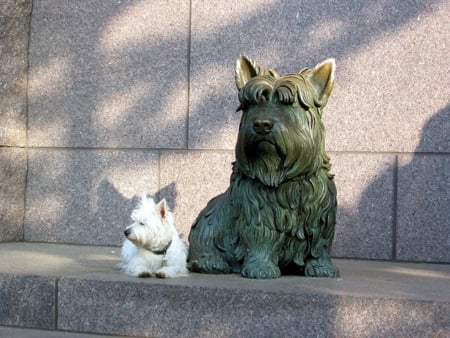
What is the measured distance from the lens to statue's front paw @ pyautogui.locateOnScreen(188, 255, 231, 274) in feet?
20.4

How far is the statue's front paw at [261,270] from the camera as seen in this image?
19.2 ft

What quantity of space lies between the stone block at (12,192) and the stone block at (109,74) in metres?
0.26

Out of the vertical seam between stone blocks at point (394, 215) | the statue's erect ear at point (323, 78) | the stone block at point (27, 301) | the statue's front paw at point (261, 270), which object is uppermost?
the statue's erect ear at point (323, 78)

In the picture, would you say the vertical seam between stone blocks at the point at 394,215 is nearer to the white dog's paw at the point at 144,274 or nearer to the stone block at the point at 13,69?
the white dog's paw at the point at 144,274

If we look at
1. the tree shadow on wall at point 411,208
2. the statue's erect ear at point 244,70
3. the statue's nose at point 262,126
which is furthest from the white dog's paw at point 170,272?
the tree shadow on wall at point 411,208

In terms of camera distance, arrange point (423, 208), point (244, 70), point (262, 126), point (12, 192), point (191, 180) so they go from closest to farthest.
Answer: point (262, 126)
point (244, 70)
point (423, 208)
point (191, 180)
point (12, 192)

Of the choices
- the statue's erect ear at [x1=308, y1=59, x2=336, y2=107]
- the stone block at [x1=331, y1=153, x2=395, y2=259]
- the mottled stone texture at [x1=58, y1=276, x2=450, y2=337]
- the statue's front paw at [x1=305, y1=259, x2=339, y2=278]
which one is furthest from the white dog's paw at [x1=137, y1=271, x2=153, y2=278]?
the stone block at [x1=331, y1=153, x2=395, y2=259]

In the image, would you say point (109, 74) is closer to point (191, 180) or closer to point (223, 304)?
point (191, 180)

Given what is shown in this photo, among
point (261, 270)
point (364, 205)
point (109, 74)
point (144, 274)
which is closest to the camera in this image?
point (261, 270)

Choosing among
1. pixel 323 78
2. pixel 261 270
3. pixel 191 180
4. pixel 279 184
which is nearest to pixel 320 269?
pixel 261 270

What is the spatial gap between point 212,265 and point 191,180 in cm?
195

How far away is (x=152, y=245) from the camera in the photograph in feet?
20.2

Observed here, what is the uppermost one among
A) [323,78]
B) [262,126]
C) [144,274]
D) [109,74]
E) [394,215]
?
[109,74]

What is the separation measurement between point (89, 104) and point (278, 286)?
3.73 meters
